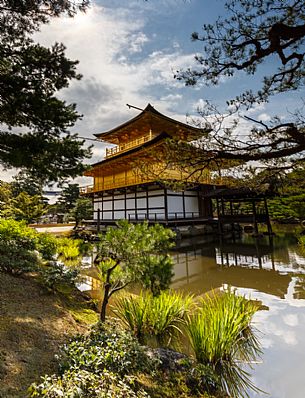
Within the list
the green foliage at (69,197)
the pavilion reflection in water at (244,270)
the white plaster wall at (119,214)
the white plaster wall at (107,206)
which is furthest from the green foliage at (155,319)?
the green foliage at (69,197)

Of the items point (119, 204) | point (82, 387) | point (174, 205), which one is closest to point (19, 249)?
point (82, 387)

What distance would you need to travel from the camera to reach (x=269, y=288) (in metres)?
6.04

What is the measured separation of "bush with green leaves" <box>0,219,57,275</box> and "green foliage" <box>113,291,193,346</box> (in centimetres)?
274

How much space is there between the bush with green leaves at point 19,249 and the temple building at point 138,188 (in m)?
7.87

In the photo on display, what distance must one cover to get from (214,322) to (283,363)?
1127 millimetres

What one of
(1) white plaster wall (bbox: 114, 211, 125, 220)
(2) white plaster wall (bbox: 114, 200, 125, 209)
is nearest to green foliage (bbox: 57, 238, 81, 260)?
(1) white plaster wall (bbox: 114, 211, 125, 220)

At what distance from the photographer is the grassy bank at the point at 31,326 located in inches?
81.4

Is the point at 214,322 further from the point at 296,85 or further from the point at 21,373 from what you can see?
the point at 296,85

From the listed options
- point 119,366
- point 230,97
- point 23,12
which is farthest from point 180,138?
point 23,12

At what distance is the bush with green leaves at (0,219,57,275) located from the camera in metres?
4.84

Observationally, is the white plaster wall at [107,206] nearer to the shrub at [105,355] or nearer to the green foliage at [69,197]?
the green foliage at [69,197]

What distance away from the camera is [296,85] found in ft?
10.7

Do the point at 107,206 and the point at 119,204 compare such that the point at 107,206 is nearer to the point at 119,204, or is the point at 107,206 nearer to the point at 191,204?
the point at 119,204

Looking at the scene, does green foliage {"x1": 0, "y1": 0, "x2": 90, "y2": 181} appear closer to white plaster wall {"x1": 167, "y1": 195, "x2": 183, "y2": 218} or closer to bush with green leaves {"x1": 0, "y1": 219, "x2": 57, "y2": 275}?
bush with green leaves {"x1": 0, "y1": 219, "x2": 57, "y2": 275}
